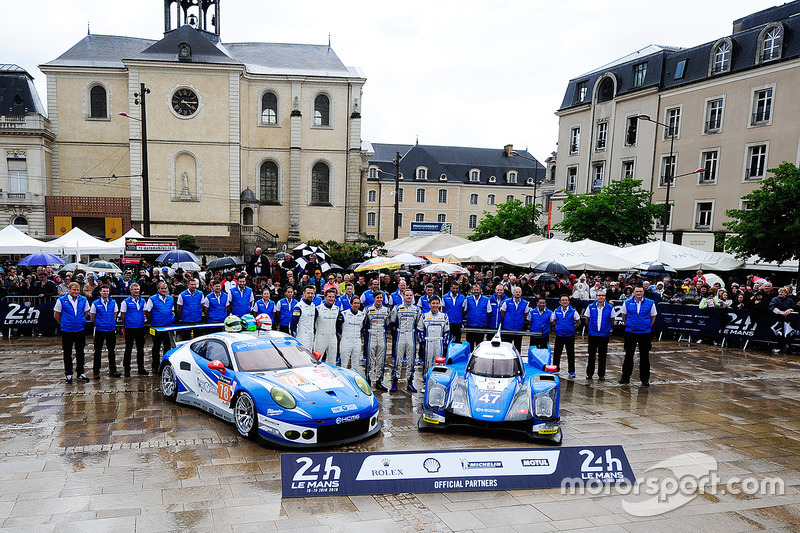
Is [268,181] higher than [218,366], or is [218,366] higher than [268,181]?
[268,181]

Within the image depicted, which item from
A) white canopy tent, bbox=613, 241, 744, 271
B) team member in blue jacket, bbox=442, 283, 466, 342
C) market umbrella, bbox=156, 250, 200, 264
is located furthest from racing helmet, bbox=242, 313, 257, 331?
white canopy tent, bbox=613, 241, 744, 271

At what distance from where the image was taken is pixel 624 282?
2052cm

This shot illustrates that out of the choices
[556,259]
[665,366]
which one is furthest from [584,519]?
[556,259]

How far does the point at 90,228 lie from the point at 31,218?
4.01 metres

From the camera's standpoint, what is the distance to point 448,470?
621cm

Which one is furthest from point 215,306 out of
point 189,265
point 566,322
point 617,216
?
point 617,216

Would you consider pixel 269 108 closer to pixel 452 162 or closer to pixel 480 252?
pixel 480 252

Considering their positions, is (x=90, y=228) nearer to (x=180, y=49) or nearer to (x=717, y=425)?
(x=180, y=49)

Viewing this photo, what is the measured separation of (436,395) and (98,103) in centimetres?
4468

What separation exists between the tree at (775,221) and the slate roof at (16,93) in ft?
159

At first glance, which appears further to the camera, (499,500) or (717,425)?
(717,425)

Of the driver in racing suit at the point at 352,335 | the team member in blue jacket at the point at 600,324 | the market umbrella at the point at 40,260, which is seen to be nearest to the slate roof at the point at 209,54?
the market umbrella at the point at 40,260

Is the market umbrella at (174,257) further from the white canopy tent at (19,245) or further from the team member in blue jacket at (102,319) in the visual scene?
the team member in blue jacket at (102,319)

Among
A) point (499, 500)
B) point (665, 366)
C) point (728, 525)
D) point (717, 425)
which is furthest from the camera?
point (665, 366)
